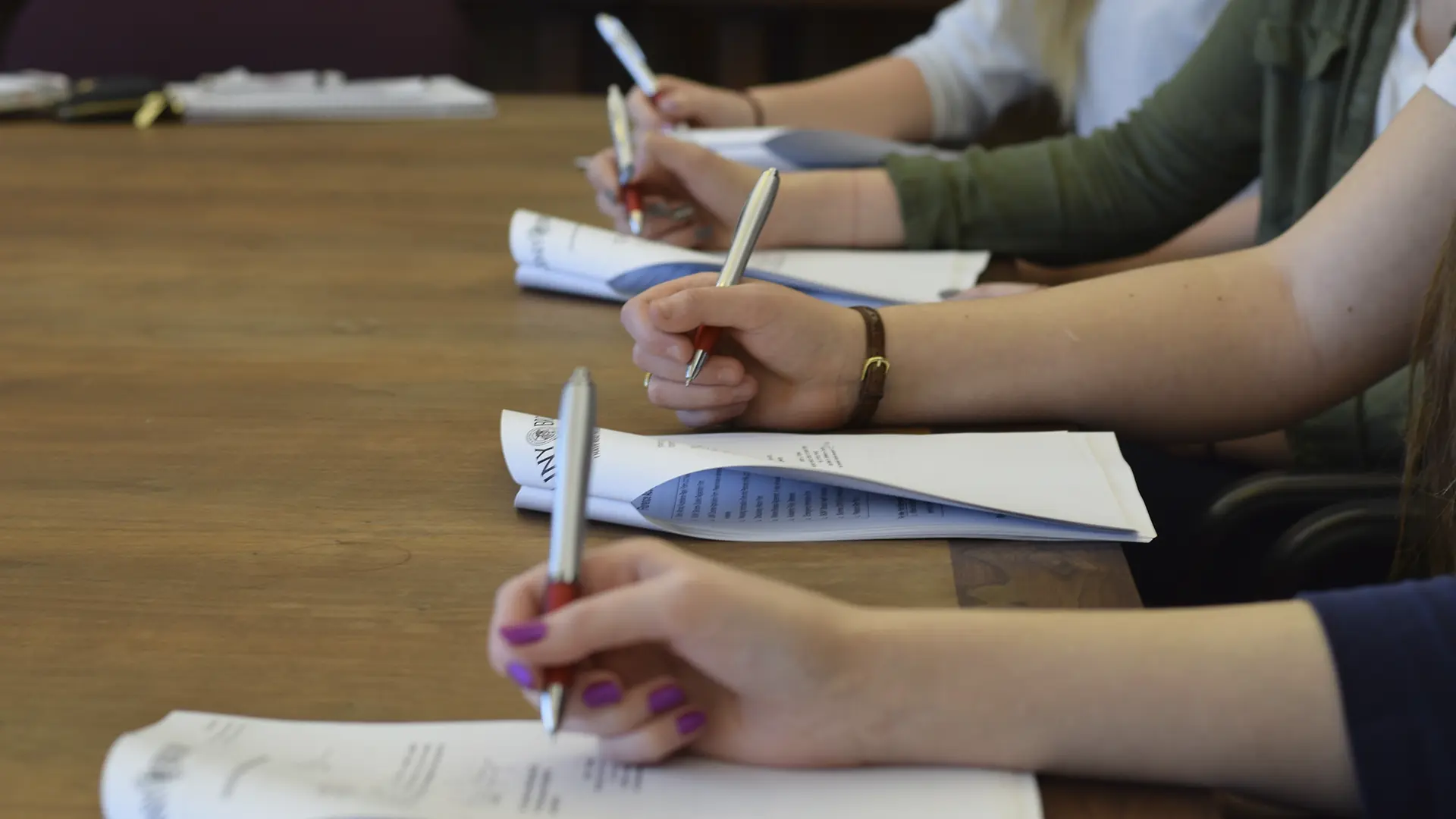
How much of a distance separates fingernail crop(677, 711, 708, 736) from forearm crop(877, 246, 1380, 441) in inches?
11.7

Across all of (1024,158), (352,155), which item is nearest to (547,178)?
(352,155)

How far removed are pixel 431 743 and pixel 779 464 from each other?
0.64ft

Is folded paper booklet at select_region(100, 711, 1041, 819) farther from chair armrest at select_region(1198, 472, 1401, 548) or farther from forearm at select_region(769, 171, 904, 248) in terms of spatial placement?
forearm at select_region(769, 171, 904, 248)

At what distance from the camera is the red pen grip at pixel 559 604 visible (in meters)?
0.40

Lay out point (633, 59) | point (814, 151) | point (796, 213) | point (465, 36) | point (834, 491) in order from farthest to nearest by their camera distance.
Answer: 1. point (465, 36)
2. point (633, 59)
3. point (814, 151)
4. point (796, 213)
5. point (834, 491)

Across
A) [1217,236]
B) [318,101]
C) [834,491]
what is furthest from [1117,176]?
[318,101]

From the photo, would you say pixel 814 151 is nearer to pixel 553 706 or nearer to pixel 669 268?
pixel 669 268

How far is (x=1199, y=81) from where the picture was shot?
3.34 ft

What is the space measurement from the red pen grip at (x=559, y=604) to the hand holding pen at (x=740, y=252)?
24 centimetres

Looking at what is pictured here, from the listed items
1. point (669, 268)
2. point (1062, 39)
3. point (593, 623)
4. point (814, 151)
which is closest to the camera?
point (593, 623)

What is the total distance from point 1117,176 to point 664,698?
80 cm

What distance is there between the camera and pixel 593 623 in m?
0.39

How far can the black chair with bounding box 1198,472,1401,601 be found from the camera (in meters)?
0.66

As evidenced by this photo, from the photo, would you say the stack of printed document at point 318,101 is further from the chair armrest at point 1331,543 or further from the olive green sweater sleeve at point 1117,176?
the chair armrest at point 1331,543
